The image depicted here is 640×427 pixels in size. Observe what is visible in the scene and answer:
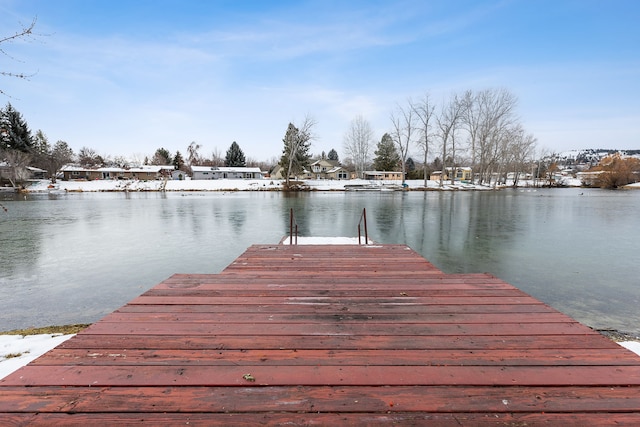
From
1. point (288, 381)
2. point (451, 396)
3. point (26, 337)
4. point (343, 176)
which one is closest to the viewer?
point (451, 396)

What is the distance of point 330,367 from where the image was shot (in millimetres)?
1930

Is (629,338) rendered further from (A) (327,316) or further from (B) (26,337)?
(B) (26,337)

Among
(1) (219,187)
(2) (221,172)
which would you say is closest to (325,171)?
(2) (221,172)

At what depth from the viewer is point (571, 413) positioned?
156 centimetres

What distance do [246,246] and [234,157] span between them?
66550mm

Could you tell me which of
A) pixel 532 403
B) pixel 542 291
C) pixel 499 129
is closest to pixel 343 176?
pixel 499 129

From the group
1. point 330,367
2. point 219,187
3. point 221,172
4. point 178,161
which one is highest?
point 178,161

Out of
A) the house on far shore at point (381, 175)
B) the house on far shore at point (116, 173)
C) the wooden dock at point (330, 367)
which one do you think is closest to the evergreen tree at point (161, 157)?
the house on far shore at point (116, 173)

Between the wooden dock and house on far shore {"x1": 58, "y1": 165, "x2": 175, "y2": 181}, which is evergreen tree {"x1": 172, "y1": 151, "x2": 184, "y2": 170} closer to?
house on far shore {"x1": 58, "y1": 165, "x2": 175, "y2": 181}

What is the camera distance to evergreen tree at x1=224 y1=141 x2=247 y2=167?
73125 mm

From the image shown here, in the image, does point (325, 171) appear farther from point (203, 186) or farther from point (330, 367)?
point (330, 367)

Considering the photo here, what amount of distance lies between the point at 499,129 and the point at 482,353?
55836mm

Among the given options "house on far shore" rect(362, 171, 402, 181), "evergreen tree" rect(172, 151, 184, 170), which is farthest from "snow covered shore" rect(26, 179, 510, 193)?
"evergreen tree" rect(172, 151, 184, 170)

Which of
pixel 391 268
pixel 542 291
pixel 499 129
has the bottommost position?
pixel 542 291
